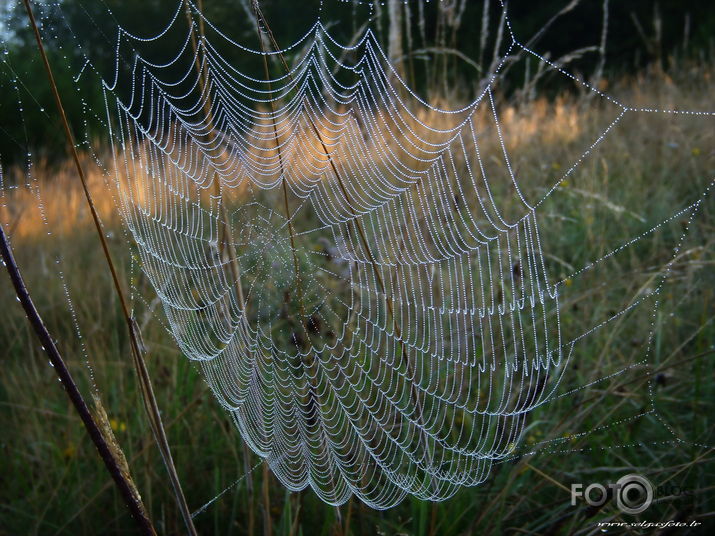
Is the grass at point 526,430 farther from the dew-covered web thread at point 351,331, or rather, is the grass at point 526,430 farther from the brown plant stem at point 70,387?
the brown plant stem at point 70,387

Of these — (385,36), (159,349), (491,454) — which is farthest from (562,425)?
(385,36)

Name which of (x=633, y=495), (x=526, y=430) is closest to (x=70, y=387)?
(x=526, y=430)

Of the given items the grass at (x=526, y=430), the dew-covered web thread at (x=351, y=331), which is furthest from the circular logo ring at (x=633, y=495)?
the dew-covered web thread at (x=351, y=331)

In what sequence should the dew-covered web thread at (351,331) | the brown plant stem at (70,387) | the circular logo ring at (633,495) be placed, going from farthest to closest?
the dew-covered web thread at (351,331), the circular logo ring at (633,495), the brown plant stem at (70,387)

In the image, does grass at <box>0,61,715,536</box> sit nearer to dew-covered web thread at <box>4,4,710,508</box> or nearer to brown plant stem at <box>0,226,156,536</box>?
dew-covered web thread at <box>4,4,710,508</box>

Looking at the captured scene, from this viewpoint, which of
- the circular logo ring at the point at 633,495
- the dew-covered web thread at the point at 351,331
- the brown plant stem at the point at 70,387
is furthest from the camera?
the dew-covered web thread at the point at 351,331

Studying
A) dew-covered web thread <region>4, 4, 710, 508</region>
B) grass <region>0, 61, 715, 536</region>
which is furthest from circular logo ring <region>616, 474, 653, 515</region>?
dew-covered web thread <region>4, 4, 710, 508</region>

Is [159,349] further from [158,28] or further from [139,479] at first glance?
[158,28]

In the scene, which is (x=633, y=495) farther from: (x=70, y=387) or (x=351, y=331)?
(x=70, y=387)
